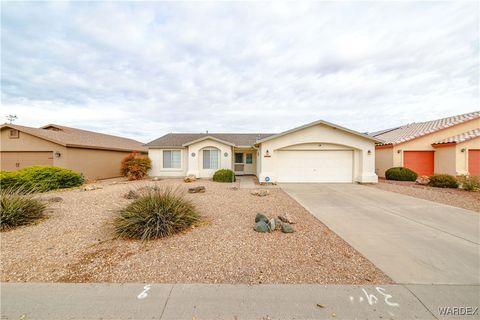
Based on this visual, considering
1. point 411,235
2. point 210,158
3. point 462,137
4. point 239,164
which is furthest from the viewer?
point 239,164

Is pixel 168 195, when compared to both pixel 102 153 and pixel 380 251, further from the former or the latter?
pixel 102 153

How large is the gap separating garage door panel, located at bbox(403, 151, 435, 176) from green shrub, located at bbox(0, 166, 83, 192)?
24.1 metres

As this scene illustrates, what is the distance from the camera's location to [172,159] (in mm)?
16609

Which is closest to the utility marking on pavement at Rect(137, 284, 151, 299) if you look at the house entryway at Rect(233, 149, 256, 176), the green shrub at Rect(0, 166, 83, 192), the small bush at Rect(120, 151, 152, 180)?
the green shrub at Rect(0, 166, 83, 192)

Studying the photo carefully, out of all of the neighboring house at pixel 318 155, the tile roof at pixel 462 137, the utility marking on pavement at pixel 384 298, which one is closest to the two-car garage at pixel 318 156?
the neighboring house at pixel 318 155

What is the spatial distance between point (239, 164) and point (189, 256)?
14.9 m

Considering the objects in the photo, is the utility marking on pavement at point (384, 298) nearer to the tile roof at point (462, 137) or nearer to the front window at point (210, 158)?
the front window at point (210, 158)

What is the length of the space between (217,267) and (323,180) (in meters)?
11.7

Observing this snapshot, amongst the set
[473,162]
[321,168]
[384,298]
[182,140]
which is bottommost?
[384,298]

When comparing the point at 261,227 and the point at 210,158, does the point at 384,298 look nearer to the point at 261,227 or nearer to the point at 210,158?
the point at 261,227

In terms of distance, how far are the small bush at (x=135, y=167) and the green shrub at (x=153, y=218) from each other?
37.7ft

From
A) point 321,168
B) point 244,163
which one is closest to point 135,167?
point 244,163

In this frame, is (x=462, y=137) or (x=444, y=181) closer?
(x=444, y=181)

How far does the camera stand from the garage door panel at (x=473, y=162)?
44.2ft
